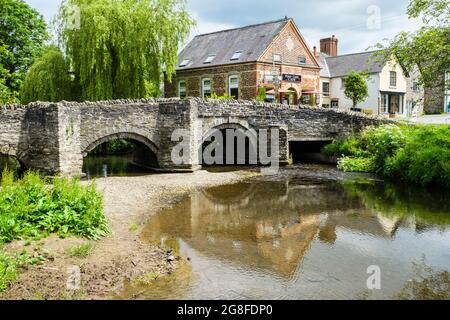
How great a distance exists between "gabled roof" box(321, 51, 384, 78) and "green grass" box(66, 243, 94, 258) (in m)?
32.3

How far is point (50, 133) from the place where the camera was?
13758 mm

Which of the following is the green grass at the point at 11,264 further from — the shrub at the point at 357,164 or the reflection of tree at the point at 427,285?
the shrub at the point at 357,164

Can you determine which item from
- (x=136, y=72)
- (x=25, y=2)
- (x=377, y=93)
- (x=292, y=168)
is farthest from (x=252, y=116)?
(x=377, y=93)

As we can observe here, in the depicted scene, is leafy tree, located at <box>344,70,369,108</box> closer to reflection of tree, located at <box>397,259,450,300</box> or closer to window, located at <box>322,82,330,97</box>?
window, located at <box>322,82,330,97</box>

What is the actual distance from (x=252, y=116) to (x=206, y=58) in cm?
1212

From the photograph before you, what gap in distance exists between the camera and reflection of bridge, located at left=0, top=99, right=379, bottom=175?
1377 centimetres

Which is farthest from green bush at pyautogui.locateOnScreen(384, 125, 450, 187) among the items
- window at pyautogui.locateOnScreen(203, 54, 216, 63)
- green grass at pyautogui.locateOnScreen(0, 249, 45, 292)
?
window at pyautogui.locateOnScreen(203, 54, 216, 63)

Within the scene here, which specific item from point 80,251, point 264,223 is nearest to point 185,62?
point 264,223

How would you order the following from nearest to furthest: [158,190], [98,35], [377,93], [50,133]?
[158,190] < [50,133] < [98,35] < [377,93]

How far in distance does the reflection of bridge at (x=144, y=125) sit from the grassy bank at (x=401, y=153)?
50.9 inches

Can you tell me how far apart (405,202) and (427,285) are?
6.37 metres

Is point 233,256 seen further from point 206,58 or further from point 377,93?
point 377,93

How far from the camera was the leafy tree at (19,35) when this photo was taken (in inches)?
910
